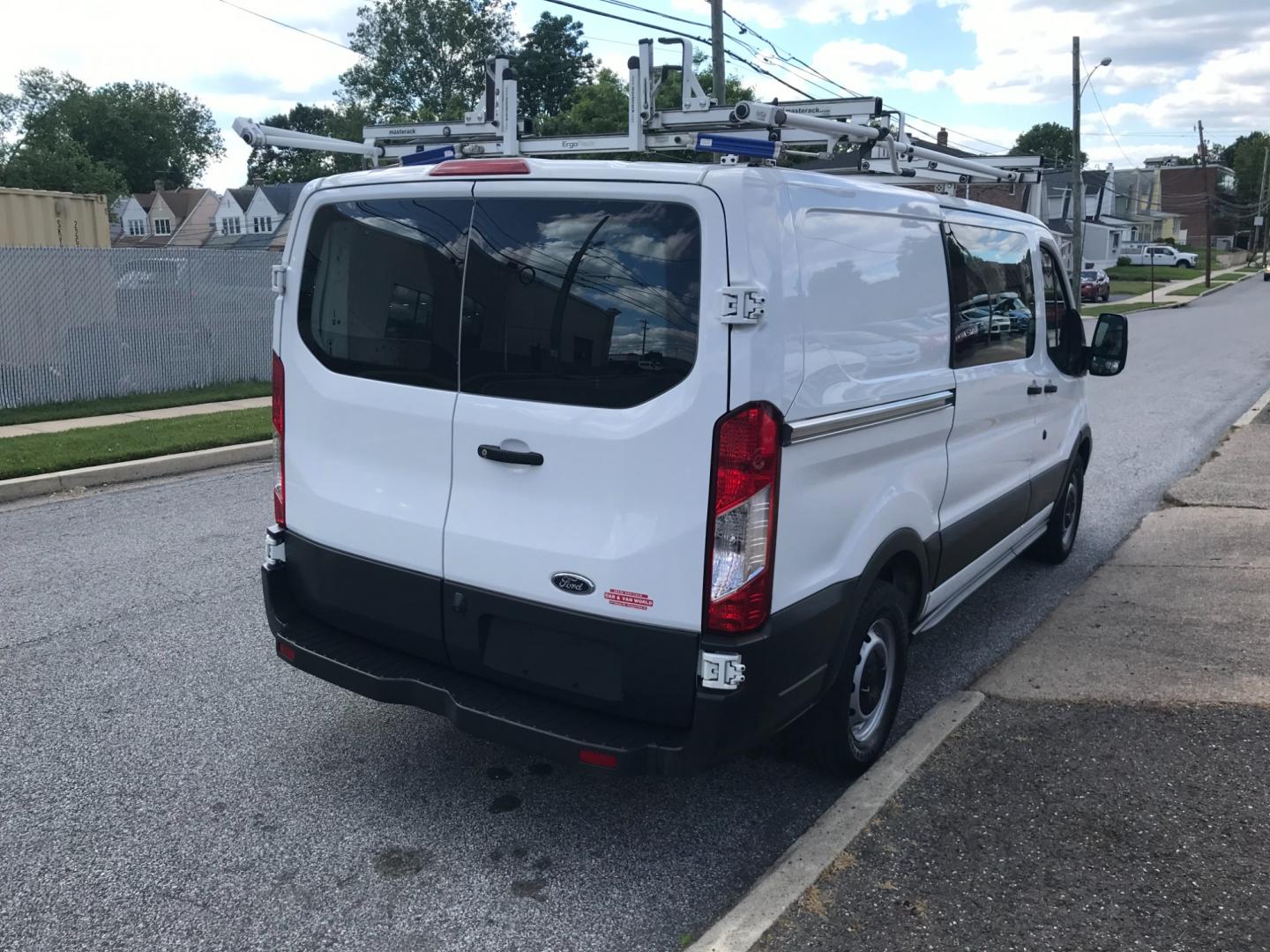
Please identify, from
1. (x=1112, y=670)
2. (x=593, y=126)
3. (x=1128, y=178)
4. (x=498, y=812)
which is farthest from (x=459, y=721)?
(x=1128, y=178)

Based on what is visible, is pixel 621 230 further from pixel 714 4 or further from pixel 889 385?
pixel 714 4

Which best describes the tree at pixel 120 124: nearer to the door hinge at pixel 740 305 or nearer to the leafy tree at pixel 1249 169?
the door hinge at pixel 740 305

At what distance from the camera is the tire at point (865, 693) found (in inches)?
148

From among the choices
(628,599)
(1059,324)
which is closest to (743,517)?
(628,599)

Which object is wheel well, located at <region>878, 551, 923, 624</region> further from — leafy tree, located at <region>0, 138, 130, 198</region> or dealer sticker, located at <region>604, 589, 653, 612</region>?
leafy tree, located at <region>0, 138, 130, 198</region>

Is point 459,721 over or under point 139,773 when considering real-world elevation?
over

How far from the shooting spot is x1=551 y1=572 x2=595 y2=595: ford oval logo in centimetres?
323

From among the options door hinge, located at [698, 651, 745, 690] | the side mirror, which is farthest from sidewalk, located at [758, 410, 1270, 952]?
the side mirror

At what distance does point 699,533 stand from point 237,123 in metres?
3.49

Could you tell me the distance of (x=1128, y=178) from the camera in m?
94.1

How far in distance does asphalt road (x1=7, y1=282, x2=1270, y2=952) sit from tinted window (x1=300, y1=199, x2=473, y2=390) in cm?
153

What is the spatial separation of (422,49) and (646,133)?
67.8 metres

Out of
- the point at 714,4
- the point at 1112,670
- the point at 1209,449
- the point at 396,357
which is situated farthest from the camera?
the point at 714,4

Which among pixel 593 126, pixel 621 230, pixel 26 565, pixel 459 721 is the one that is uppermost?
pixel 593 126
